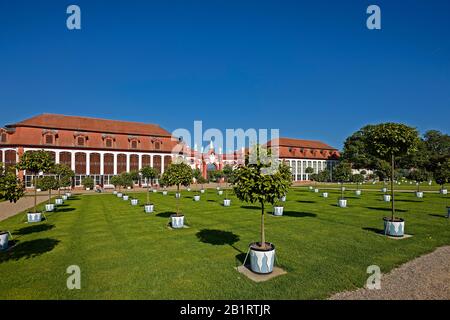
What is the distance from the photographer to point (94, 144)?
60.2 meters

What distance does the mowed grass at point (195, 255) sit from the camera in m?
7.68

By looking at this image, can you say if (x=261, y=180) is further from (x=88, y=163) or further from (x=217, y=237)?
(x=88, y=163)

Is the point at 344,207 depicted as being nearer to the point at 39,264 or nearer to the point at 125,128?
the point at 39,264

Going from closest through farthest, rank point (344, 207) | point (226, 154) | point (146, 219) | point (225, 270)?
point (225, 270) < point (146, 219) < point (344, 207) < point (226, 154)

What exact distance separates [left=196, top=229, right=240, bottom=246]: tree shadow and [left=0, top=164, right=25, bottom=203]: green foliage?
9.00 meters

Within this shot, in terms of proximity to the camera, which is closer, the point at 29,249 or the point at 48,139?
the point at 29,249

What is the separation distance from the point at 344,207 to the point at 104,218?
71.6ft

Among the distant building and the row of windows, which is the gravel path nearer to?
the distant building

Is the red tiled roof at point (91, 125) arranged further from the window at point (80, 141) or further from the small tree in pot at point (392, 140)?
the small tree in pot at point (392, 140)

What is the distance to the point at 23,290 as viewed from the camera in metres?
7.68

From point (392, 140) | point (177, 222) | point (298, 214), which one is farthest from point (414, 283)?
point (298, 214)

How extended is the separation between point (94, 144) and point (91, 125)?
19.9 ft
